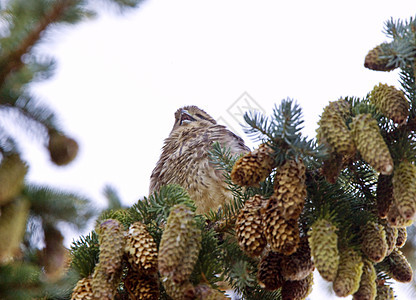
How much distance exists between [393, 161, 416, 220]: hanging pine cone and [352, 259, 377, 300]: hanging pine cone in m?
0.17

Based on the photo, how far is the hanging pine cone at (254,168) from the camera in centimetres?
122

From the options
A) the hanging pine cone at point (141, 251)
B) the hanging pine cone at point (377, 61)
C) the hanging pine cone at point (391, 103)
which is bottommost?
the hanging pine cone at point (141, 251)

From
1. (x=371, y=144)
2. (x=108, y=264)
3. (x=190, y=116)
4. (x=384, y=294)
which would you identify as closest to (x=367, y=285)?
(x=384, y=294)

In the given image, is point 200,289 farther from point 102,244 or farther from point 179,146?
point 179,146

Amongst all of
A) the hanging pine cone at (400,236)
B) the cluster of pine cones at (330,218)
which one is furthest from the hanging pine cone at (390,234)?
the hanging pine cone at (400,236)

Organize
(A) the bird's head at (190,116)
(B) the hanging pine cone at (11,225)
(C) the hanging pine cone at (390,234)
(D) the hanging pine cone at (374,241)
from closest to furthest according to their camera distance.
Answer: (B) the hanging pine cone at (11,225), (D) the hanging pine cone at (374,241), (C) the hanging pine cone at (390,234), (A) the bird's head at (190,116)

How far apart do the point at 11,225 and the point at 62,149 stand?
179 mm

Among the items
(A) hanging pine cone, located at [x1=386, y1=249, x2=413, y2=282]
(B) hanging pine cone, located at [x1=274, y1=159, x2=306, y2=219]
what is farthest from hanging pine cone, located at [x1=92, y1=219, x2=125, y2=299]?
(A) hanging pine cone, located at [x1=386, y1=249, x2=413, y2=282]

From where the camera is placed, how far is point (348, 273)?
1.13 meters

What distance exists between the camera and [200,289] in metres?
1.14

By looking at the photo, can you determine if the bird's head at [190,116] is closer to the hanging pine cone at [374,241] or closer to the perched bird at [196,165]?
the perched bird at [196,165]

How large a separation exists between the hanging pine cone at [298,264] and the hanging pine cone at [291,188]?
15 centimetres

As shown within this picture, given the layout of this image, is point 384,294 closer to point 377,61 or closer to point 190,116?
point 377,61

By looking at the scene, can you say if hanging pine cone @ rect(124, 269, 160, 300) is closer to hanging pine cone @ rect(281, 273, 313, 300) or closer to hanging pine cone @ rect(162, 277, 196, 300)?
hanging pine cone @ rect(162, 277, 196, 300)
